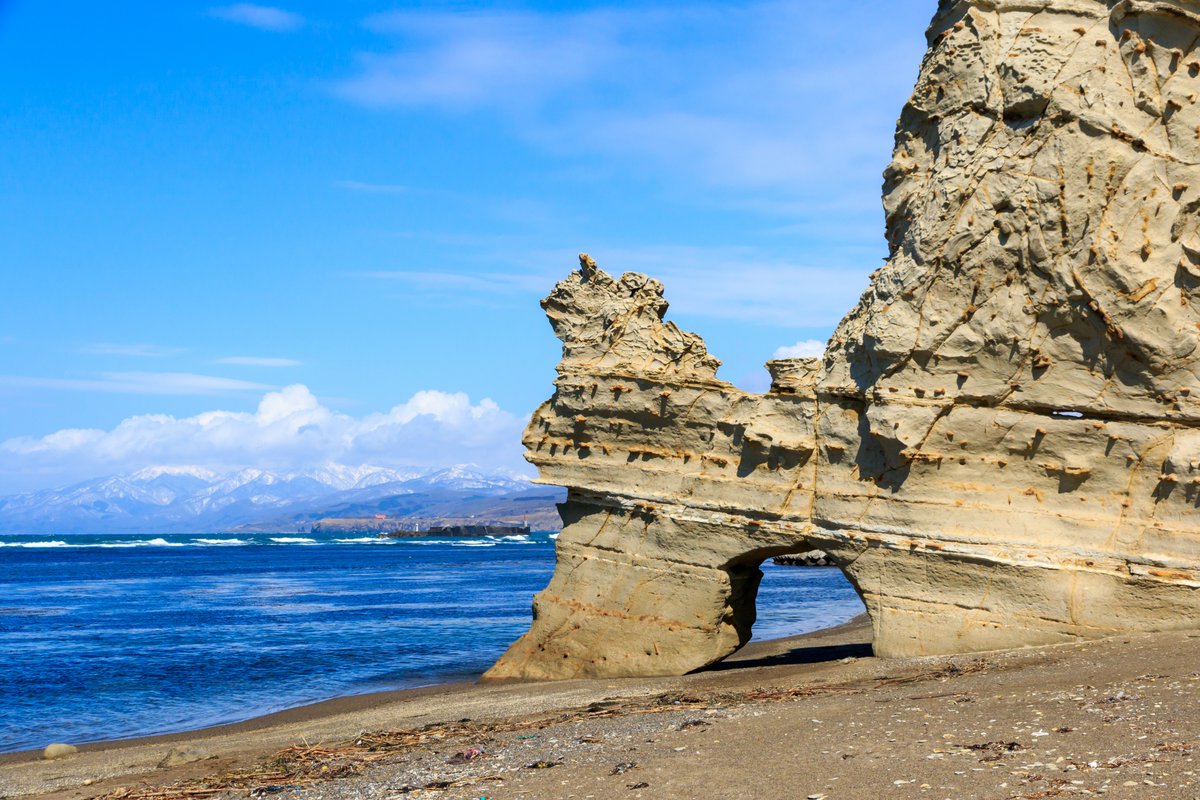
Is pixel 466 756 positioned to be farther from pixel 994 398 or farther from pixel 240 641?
pixel 240 641

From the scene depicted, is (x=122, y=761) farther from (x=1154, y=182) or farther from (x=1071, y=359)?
(x=1154, y=182)

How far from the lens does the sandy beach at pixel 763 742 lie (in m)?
7.06

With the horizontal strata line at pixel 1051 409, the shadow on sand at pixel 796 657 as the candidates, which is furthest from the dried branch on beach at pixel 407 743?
the shadow on sand at pixel 796 657

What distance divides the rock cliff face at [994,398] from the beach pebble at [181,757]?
17.1 feet

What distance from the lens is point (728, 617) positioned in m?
14.5

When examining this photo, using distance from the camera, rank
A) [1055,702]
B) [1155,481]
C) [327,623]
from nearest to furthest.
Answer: [1055,702], [1155,481], [327,623]

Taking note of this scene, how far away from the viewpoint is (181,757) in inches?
461

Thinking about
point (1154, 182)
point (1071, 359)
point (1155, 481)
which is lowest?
point (1155, 481)

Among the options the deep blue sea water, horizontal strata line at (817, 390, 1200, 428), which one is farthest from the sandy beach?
the deep blue sea water

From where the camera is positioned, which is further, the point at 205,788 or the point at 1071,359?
the point at 1071,359

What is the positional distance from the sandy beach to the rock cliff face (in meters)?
0.84

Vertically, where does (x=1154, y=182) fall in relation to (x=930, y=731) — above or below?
above

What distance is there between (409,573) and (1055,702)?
57125 mm

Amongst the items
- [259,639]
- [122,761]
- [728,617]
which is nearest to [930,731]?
[728,617]
